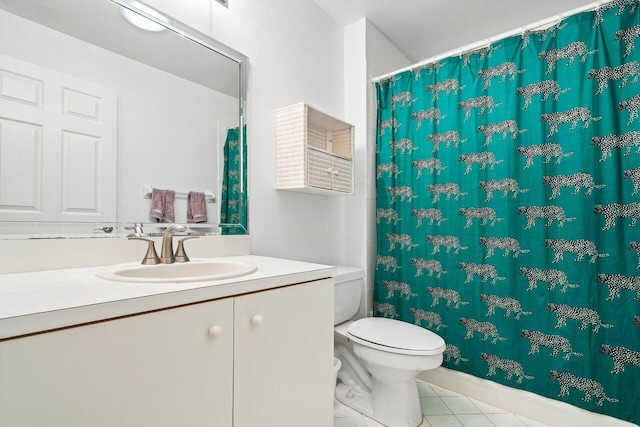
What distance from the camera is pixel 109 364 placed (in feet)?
2.01

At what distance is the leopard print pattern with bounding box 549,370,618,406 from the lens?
4.55 ft

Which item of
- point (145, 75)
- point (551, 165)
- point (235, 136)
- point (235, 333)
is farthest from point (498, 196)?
point (145, 75)

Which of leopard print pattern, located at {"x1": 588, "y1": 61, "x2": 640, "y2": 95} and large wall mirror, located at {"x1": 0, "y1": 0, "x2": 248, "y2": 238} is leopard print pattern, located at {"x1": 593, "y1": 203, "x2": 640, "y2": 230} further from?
large wall mirror, located at {"x1": 0, "y1": 0, "x2": 248, "y2": 238}

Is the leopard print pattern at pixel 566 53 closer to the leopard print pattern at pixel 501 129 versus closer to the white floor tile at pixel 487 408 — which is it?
the leopard print pattern at pixel 501 129

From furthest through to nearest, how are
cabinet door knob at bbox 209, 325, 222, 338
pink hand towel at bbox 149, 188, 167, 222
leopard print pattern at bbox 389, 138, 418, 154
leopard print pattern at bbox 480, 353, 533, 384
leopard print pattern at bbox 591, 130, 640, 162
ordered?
1. leopard print pattern at bbox 389, 138, 418, 154
2. leopard print pattern at bbox 480, 353, 533, 384
3. leopard print pattern at bbox 591, 130, 640, 162
4. pink hand towel at bbox 149, 188, 167, 222
5. cabinet door knob at bbox 209, 325, 222, 338

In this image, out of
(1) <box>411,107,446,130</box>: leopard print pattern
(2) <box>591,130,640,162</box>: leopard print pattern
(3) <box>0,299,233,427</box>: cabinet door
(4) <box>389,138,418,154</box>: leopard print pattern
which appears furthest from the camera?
(4) <box>389,138,418,154</box>: leopard print pattern

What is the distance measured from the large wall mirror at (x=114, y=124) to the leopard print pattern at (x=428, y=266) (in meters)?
1.08

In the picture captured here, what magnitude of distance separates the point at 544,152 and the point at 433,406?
1422 millimetres

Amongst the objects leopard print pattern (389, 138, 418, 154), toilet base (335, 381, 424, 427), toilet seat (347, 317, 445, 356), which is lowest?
toilet base (335, 381, 424, 427)

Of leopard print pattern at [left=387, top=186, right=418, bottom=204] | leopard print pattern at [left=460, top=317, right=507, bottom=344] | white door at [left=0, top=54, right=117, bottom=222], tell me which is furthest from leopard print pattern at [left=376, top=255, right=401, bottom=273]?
white door at [left=0, top=54, right=117, bottom=222]

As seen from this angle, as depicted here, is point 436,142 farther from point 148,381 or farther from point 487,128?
point 148,381

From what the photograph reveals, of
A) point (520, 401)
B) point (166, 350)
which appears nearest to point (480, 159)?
point (520, 401)

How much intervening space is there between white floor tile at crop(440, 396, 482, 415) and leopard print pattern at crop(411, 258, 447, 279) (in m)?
0.66

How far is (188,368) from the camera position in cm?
72
